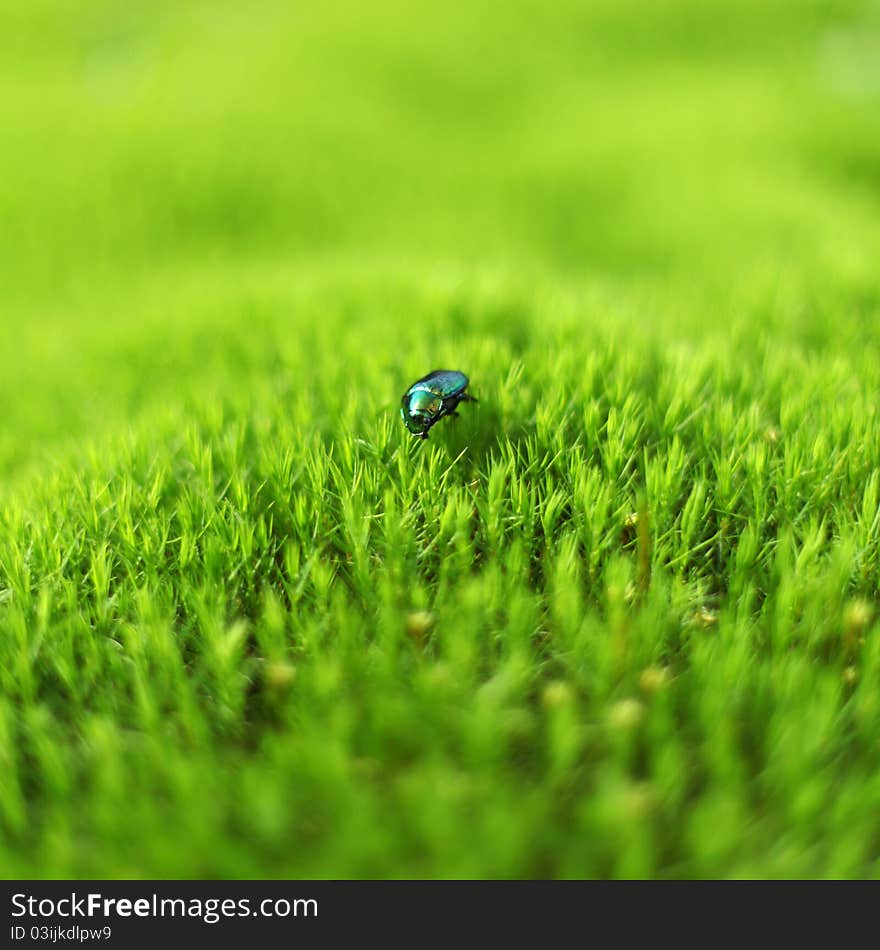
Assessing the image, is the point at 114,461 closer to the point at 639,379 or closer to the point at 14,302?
the point at 639,379

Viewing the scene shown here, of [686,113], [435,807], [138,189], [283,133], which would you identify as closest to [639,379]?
[435,807]
